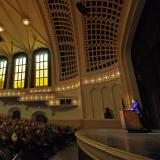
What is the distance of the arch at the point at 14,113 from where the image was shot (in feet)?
64.6

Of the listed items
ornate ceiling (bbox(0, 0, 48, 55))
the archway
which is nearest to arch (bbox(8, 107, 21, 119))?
ornate ceiling (bbox(0, 0, 48, 55))

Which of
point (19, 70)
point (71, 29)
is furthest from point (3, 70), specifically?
point (71, 29)

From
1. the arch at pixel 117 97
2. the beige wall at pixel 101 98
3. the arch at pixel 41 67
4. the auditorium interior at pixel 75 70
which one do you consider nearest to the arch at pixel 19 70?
the auditorium interior at pixel 75 70

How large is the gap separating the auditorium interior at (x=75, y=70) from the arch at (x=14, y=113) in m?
0.12

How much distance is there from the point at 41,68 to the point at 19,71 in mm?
3781

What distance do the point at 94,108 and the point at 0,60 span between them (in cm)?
1805

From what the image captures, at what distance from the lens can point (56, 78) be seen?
64.2 ft

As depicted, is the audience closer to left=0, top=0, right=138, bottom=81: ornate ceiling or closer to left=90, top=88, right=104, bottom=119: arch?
left=90, top=88, right=104, bottom=119: arch

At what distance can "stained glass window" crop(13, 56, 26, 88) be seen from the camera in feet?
71.5

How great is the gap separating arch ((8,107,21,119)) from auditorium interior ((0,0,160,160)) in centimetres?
12

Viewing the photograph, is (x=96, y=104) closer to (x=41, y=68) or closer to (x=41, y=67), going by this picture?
(x=41, y=68)

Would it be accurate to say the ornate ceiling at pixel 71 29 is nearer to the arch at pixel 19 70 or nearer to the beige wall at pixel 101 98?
the beige wall at pixel 101 98

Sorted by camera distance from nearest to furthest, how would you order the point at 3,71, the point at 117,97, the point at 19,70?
the point at 117,97 < the point at 19,70 < the point at 3,71

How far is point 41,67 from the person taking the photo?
846 inches
